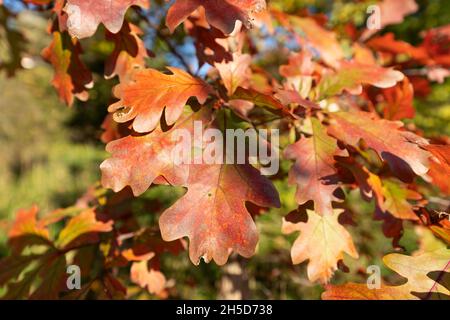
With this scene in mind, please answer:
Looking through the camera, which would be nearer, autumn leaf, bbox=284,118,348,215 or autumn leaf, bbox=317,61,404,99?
autumn leaf, bbox=284,118,348,215

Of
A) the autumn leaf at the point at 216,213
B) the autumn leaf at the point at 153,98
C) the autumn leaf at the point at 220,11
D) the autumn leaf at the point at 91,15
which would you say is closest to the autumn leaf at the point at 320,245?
the autumn leaf at the point at 216,213

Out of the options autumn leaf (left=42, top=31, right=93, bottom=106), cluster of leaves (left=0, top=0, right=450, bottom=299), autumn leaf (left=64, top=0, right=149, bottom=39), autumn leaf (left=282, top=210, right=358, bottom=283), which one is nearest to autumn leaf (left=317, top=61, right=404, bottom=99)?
cluster of leaves (left=0, top=0, right=450, bottom=299)

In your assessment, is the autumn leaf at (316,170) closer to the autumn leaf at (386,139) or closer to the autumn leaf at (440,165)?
the autumn leaf at (386,139)

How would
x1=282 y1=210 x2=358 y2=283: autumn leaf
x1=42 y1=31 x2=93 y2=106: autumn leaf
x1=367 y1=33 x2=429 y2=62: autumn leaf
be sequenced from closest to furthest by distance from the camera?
x1=282 y1=210 x2=358 y2=283: autumn leaf → x1=42 y1=31 x2=93 y2=106: autumn leaf → x1=367 y1=33 x2=429 y2=62: autumn leaf

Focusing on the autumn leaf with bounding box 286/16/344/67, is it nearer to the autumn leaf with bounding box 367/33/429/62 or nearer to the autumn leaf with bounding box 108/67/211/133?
the autumn leaf with bounding box 367/33/429/62

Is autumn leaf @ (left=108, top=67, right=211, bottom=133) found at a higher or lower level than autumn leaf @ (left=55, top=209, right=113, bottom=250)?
higher

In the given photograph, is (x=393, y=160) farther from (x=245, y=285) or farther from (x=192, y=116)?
(x=245, y=285)
